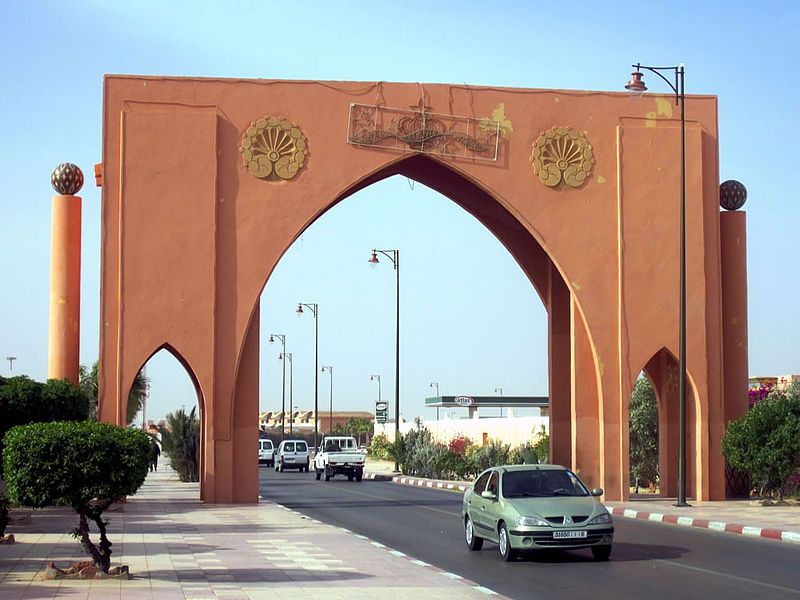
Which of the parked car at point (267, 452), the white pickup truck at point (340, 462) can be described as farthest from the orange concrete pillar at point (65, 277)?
the parked car at point (267, 452)

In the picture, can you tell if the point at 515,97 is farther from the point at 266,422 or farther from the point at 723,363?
the point at 266,422

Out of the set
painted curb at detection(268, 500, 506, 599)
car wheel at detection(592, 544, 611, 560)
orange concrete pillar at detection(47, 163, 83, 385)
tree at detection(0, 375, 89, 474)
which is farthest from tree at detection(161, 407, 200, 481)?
car wheel at detection(592, 544, 611, 560)

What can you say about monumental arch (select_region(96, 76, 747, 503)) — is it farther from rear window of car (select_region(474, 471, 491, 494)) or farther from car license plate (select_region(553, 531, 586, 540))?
car license plate (select_region(553, 531, 586, 540))

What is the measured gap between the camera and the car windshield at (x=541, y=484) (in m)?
16.6

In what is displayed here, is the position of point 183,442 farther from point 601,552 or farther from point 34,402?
point 601,552

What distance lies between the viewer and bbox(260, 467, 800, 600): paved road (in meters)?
13.0

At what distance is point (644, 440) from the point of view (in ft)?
118

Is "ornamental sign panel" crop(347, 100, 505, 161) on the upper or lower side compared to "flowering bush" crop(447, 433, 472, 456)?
upper

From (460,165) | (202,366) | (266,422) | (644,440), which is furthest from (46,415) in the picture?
(266,422)

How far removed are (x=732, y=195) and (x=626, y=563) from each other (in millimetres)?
17279

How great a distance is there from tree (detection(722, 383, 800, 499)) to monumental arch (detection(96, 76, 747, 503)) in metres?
2.08

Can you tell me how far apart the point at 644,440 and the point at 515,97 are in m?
11.9

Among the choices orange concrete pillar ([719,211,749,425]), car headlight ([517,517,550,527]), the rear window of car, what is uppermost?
orange concrete pillar ([719,211,749,425])

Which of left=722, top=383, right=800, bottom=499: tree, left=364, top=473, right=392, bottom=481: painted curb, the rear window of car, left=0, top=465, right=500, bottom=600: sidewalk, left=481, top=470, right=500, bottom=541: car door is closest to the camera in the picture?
left=0, top=465, right=500, bottom=600: sidewalk
